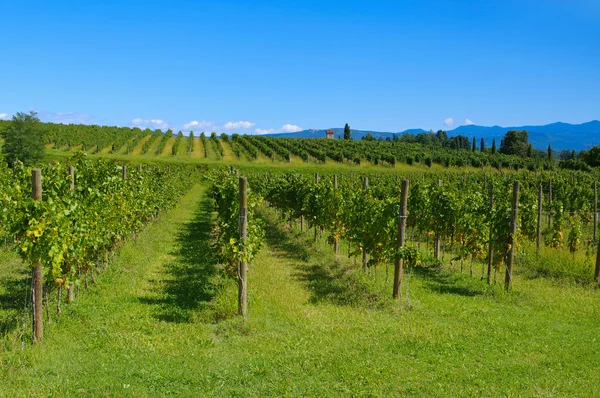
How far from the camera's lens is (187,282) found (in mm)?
11273

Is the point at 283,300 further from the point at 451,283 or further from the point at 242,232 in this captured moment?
the point at 451,283

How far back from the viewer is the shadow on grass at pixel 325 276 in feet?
32.1

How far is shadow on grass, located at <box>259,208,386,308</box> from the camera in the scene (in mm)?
9798

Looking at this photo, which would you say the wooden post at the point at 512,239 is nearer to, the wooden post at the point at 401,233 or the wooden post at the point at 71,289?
the wooden post at the point at 401,233

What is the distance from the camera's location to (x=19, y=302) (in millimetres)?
8977

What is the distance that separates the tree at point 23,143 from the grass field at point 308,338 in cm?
4497

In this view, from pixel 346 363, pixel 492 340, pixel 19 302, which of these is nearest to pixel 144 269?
pixel 19 302

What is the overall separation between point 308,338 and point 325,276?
4286 mm

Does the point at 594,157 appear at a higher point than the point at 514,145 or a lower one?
lower

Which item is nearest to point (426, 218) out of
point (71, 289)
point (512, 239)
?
point (512, 239)

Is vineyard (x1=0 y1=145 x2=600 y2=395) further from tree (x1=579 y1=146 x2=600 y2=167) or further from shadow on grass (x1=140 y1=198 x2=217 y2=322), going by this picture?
tree (x1=579 y1=146 x2=600 y2=167)

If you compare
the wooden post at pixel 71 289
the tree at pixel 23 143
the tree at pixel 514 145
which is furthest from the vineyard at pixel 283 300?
the tree at pixel 514 145

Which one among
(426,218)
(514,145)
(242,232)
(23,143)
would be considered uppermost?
(514,145)

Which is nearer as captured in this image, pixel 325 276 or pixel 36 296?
pixel 36 296
